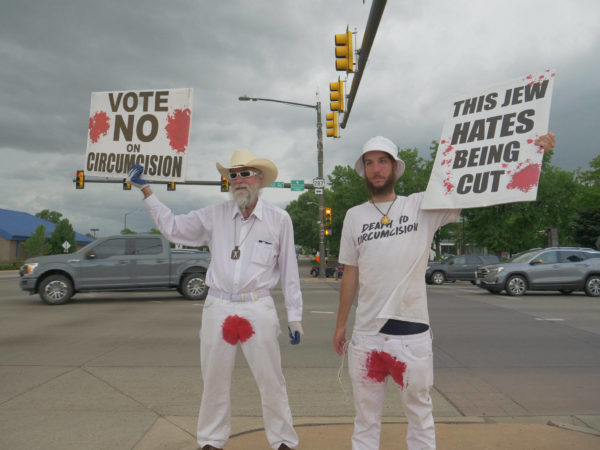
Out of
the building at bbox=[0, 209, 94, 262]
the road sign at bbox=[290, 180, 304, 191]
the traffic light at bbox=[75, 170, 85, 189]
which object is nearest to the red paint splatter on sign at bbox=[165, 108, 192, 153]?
the traffic light at bbox=[75, 170, 85, 189]

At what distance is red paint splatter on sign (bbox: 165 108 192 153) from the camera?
4.20 meters

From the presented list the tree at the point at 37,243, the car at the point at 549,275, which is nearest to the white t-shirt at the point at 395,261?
the car at the point at 549,275

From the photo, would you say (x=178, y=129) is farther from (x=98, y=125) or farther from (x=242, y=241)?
(x=242, y=241)

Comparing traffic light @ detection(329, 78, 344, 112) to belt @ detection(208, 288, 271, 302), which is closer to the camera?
belt @ detection(208, 288, 271, 302)

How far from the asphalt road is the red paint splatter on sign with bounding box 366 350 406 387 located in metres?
0.48

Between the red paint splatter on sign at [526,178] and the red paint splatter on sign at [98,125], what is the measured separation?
10.7ft

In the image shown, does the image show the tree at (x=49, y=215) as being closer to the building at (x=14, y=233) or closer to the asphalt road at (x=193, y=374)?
the building at (x=14, y=233)

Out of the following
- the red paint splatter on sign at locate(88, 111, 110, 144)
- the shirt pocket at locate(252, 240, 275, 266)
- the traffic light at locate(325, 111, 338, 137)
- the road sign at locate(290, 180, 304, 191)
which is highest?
the traffic light at locate(325, 111, 338, 137)

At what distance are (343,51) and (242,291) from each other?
23.7ft

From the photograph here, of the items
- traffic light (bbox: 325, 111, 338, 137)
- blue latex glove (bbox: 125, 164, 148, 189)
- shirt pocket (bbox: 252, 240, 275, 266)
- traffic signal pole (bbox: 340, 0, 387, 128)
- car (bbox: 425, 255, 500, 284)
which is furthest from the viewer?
car (bbox: 425, 255, 500, 284)

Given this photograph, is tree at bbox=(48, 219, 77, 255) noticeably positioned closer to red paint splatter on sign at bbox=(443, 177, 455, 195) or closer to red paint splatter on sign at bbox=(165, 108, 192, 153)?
red paint splatter on sign at bbox=(165, 108, 192, 153)

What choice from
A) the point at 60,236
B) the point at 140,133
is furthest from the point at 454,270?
the point at 60,236

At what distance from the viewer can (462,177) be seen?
2.82m

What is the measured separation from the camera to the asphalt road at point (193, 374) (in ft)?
14.1
